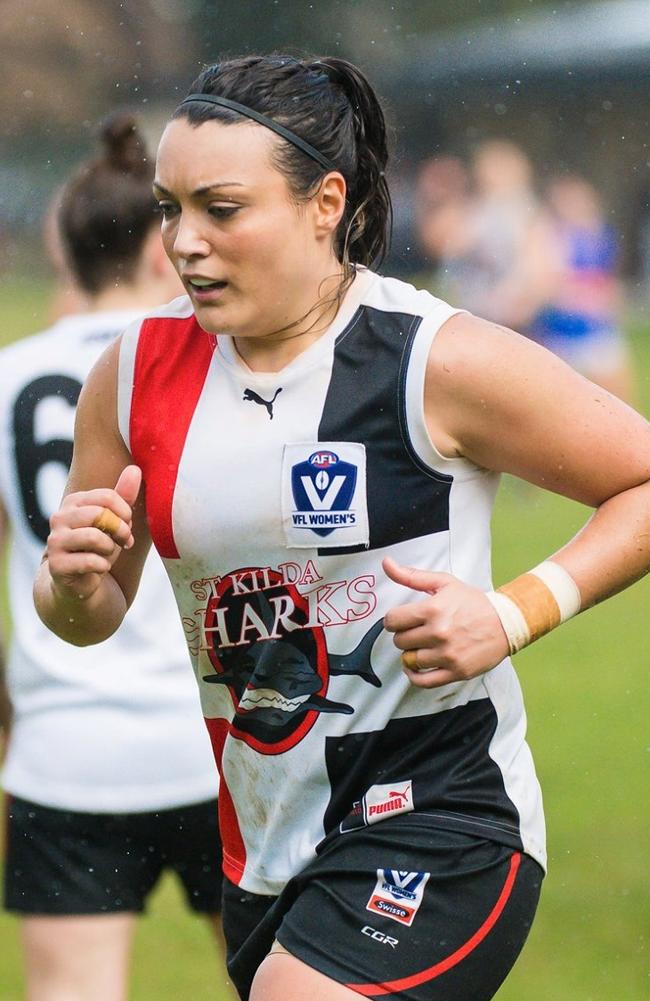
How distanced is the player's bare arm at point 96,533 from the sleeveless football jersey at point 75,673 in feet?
2.39

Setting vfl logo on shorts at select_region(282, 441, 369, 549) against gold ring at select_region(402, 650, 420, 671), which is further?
vfl logo on shorts at select_region(282, 441, 369, 549)

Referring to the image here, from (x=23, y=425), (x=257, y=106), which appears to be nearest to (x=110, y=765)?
(x=23, y=425)

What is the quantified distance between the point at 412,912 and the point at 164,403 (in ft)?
3.30

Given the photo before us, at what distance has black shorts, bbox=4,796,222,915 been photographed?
394 cm

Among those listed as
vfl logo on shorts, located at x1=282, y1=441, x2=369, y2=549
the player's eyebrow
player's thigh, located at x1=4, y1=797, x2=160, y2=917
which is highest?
the player's eyebrow

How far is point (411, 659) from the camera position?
279cm

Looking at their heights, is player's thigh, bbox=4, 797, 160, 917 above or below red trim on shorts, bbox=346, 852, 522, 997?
below

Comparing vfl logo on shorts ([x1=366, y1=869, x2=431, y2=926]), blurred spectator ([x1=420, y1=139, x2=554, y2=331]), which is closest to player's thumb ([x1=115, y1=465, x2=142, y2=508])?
vfl logo on shorts ([x1=366, y1=869, x2=431, y2=926])

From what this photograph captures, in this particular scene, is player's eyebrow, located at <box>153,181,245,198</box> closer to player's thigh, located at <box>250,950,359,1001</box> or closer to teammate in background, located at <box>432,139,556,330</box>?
player's thigh, located at <box>250,950,359,1001</box>

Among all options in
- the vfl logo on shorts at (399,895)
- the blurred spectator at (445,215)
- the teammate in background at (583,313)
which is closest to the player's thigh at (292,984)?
the vfl logo on shorts at (399,895)

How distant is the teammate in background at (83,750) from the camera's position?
392 cm

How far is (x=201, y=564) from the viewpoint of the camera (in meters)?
3.06

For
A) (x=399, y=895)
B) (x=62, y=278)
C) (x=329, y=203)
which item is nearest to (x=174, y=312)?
(x=329, y=203)

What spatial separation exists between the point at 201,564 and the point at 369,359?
0.48m
